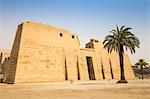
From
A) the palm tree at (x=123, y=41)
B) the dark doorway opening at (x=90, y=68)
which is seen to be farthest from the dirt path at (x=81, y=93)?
the dark doorway opening at (x=90, y=68)

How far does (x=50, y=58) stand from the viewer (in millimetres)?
33250

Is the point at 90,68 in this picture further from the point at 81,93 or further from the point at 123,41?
the point at 81,93

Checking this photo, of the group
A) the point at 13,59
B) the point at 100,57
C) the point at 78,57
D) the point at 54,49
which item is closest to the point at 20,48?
the point at 13,59

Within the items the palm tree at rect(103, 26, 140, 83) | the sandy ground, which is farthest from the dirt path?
the palm tree at rect(103, 26, 140, 83)

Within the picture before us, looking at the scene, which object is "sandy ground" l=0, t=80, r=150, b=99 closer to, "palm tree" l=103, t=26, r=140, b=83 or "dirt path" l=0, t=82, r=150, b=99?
"dirt path" l=0, t=82, r=150, b=99

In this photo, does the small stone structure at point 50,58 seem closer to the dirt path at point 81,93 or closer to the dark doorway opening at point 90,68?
the dark doorway opening at point 90,68

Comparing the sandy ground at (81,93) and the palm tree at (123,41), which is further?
the palm tree at (123,41)

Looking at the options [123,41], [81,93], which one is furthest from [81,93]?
[123,41]

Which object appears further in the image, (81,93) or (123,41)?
(123,41)

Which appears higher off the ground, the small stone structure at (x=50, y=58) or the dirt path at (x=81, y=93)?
the small stone structure at (x=50, y=58)

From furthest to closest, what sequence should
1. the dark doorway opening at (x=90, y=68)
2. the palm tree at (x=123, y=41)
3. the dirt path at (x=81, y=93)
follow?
Answer: the dark doorway opening at (x=90, y=68), the palm tree at (x=123, y=41), the dirt path at (x=81, y=93)

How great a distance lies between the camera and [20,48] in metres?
29.6

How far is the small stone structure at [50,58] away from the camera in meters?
29.6

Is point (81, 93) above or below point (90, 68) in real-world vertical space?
below
